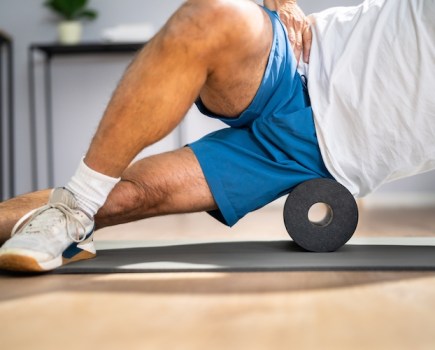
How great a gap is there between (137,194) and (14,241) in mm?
367

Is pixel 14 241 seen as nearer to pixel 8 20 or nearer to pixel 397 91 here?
pixel 397 91

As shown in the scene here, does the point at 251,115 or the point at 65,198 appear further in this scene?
the point at 251,115

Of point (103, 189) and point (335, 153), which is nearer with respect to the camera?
point (103, 189)

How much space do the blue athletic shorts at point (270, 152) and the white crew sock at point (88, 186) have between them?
29cm

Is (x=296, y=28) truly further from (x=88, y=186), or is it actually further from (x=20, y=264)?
(x=20, y=264)

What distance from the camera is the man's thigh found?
1242 millimetres

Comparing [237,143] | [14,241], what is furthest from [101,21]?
[14,241]

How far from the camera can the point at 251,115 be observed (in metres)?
1.44

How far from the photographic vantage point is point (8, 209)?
1390 millimetres

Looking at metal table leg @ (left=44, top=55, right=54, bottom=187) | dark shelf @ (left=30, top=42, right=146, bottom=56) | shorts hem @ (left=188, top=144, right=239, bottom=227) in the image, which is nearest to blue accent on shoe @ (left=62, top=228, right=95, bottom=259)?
shorts hem @ (left=188, top=144, right=239, bottom=227)

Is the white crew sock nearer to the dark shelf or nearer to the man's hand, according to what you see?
the man's hand

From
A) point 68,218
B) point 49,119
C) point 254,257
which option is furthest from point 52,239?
point 49,119

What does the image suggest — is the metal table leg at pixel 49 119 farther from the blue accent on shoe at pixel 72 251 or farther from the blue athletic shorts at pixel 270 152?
the blue accent on shoe at pixel 72 251

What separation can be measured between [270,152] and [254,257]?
0.93 feet
